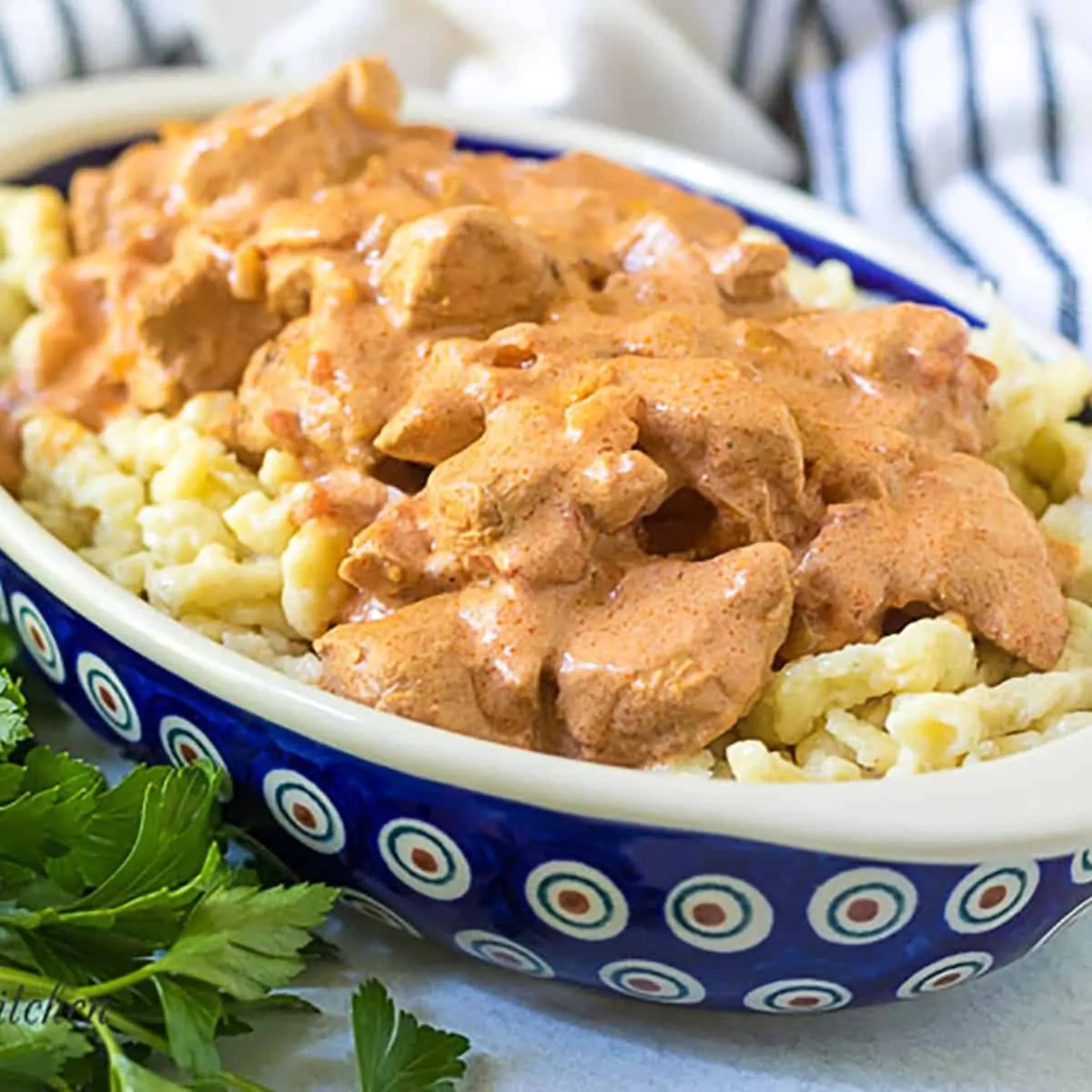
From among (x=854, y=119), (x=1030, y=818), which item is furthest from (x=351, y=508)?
(x=854, y=119)

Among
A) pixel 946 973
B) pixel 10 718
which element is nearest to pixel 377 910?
pixel 10 718

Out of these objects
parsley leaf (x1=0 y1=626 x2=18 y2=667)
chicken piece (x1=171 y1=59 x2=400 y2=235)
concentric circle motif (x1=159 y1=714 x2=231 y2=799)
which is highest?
chicken piece (x1=171 y1=59 x2=400 y2=235)

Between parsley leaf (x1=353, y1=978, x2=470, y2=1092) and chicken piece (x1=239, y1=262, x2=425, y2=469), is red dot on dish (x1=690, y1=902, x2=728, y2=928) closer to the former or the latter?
parsley leaf (x1=353, y1=978, x2=470, y2=1092)

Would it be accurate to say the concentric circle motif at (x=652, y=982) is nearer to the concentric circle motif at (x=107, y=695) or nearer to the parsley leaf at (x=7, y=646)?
the concentric circle motif at (x=107, y=695)

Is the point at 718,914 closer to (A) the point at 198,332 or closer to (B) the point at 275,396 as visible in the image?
(B) the point at 275,396

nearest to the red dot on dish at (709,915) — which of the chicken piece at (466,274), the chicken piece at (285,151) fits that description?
the chicken piece at (466,274)

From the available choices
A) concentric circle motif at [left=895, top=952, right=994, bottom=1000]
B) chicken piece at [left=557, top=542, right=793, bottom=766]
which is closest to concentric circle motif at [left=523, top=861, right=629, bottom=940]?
chicken piece at [left=557, top=542, right=793, bottom=766]

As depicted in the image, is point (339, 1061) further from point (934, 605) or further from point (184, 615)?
point (934, 605)
